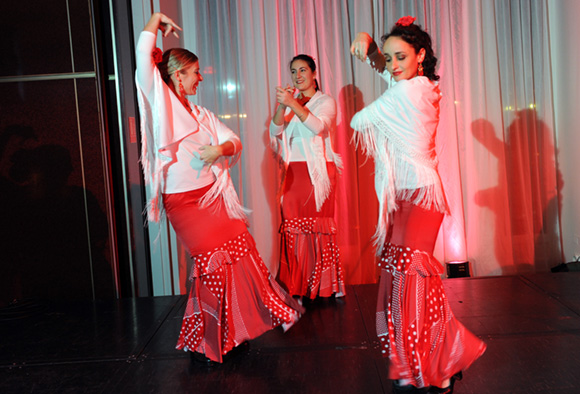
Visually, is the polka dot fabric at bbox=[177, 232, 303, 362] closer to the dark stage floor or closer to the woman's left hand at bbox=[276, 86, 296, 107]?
the dark stage floor

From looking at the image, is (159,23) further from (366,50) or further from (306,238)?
(306,238)

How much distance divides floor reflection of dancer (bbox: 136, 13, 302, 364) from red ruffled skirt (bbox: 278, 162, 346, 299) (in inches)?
35.6

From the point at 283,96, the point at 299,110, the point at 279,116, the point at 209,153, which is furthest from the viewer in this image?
the point at 279,116

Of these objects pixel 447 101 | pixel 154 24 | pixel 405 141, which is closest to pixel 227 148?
pixel 154 24

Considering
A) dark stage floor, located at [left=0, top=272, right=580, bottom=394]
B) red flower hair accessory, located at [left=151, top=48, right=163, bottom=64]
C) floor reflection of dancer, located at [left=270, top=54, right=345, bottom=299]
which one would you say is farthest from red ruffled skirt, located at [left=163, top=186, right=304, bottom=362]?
floor reflection of dancer, located at [left=270, top=54, right=345, bottom=299]

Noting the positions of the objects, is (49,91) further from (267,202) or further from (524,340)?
(524,340)

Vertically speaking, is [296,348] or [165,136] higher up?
[165,136]

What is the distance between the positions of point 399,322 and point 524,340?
90 cm

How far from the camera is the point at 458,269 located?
408 cm

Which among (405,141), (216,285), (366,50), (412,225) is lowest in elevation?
(216,285)

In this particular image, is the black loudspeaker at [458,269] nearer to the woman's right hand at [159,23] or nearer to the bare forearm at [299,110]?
the bare forearm at [299,110]

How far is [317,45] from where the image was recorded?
4.06 metres

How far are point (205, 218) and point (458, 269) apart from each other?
2.40 meters

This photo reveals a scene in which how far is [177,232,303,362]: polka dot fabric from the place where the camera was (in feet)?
7.89
